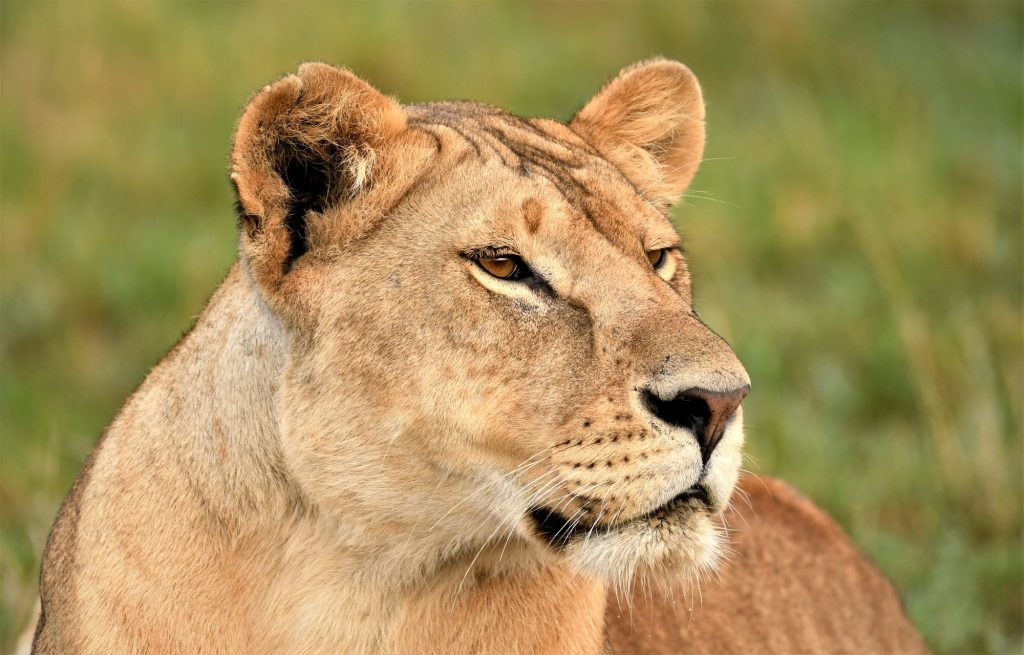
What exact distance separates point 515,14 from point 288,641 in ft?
29.7

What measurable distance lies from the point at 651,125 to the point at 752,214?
5.30 m

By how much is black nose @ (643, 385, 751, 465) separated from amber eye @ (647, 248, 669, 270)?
623mm

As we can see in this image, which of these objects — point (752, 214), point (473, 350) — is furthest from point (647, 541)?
point (752, 214)

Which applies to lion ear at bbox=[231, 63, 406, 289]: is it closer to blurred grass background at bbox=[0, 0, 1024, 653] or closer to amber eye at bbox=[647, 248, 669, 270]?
amber eye at bbox=[647, 248, 669, 270]

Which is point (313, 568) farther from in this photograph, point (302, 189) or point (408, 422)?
point (302, 189)

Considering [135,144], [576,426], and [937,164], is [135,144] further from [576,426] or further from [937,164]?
[576,426]

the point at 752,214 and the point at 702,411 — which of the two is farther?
the point at 752,214

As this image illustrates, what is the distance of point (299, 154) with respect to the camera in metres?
3.22

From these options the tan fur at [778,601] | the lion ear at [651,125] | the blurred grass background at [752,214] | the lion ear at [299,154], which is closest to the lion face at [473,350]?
the lion ear at [299,154]

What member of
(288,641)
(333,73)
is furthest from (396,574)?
(333,73)

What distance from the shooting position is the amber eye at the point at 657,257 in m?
3.46

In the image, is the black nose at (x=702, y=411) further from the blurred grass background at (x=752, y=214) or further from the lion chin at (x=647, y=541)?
the blurred grass background at (x=752, y=214)

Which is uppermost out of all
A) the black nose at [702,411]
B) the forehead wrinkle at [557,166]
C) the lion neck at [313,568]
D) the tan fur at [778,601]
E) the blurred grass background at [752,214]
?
the forehead wrinkle at [557,166]

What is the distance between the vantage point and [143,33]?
9.92 metres
